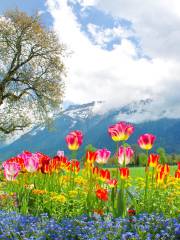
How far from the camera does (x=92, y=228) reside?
23.5ft

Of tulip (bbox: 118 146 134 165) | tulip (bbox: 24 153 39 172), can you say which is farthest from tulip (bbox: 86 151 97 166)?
tulip (bbox: 24 153 39 172)

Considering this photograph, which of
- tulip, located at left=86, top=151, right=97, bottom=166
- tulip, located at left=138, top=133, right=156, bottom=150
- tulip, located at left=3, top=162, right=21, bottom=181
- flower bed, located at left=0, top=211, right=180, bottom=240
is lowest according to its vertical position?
flower bed, located at left=0, top=211, right=180, bottom=240

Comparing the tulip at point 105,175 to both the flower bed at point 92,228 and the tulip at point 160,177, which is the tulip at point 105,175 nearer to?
the tulip at point 160,177

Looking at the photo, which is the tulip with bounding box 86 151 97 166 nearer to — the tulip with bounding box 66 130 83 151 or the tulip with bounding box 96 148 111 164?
the tulip with bounding box 96 148 111 164

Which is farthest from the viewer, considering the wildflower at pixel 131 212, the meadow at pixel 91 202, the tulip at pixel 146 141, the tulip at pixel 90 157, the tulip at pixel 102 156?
the tulip at pixel 90 157

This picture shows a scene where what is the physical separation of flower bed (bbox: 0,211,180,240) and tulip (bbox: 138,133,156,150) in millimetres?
1331

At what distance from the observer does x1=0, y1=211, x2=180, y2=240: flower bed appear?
22.9ft

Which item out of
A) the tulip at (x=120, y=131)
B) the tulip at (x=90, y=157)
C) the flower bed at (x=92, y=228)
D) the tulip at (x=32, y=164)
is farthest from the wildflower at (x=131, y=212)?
the tulip at (x=32, y=164)

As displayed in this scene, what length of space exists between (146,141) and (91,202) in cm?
150

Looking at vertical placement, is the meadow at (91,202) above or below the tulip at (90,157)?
below

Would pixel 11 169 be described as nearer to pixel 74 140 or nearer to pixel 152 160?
pixel 74 140

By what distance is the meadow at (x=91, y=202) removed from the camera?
23.9ft

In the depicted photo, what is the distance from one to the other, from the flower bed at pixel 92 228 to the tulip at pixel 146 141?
4.37 feet

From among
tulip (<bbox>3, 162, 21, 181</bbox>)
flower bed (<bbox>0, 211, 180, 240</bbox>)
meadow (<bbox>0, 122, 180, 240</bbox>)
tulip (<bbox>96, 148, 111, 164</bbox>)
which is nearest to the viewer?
flower bed (<bbox>0, 211, 180, 240</bbox>)
